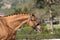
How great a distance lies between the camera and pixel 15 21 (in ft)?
17.7

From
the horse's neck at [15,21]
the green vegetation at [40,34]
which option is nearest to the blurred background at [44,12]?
the green vegetation at [40,34]

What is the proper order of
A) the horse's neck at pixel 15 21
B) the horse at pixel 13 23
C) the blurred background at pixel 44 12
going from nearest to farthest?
the horse at pixel 13 23, the horse's neck at pixel 15 21, the blurred background at pixel 44 12

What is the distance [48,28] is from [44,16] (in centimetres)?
96

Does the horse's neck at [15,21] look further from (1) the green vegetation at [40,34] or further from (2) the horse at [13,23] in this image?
(1) the green vegetation at [40,34]

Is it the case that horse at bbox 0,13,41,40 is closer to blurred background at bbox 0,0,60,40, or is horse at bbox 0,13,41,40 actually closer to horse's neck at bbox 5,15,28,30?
horse's neck at bbox 5,15,28,30

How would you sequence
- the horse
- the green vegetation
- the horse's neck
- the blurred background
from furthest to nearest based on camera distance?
1. the blurred background
2. the green vegetation
3. the horse's neck
4. the horse

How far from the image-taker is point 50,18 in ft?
52.2

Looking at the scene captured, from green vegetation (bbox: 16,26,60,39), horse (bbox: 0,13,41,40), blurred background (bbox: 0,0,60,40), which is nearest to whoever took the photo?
horse (bbox: 0,13,41,40)

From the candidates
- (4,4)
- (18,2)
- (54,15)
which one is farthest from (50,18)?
(4,4)

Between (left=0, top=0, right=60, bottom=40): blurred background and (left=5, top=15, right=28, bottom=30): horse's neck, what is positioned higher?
(left=5, top=15, right=28, bottom=30): horse's neck

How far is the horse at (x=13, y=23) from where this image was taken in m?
5.06

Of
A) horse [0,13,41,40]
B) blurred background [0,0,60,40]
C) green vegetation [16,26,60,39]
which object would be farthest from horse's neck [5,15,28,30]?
blurred background [0,0,60,40]

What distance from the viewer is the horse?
506 cm

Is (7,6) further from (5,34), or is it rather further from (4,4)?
(5,34)
